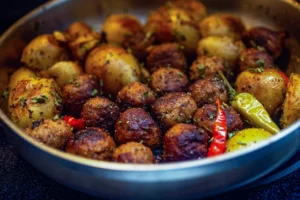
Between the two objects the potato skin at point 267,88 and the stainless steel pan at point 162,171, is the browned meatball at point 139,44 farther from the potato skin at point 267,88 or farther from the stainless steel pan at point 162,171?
the stainless steel pan at point 162,171

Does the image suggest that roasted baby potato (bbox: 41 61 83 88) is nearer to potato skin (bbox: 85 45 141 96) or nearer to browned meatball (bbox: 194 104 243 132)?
potato skin (bbox: 85 45 141 96)

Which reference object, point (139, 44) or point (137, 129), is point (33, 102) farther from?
point (139, 44)

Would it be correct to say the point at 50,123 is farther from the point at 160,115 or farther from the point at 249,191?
the point at 249,191

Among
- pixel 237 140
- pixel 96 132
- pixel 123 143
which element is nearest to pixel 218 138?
pixel 237 140

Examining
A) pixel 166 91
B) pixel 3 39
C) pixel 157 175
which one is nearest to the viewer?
pixel 157 175

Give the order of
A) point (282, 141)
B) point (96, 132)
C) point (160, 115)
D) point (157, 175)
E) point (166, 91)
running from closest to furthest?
point (157, 175)
point (282, 141)
point (96, 132)
point (160, 115)
point (166, 91)

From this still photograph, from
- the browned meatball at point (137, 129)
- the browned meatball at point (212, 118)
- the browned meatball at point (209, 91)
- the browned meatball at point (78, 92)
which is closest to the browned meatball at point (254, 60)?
the browned meatball at point (209, 91)
